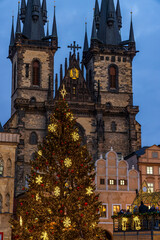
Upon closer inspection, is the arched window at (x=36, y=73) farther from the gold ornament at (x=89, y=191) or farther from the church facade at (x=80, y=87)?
the gold ornament at (x=89, y=191)

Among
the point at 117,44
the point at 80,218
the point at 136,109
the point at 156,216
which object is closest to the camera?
the point at 80,218

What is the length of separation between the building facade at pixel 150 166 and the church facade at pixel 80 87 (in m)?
11.4

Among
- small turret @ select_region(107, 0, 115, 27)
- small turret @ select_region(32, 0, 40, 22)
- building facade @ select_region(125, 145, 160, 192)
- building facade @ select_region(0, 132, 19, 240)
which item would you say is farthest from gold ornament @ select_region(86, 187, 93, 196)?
small turret @ select_region(107, 0, 115, 27)

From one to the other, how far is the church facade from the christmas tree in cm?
3539

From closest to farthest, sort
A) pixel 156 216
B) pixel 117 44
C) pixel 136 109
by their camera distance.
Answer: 1. pixel 156 216
2. pixel 136 109
3. pixel 117 44

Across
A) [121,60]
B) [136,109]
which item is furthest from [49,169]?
[121,60]

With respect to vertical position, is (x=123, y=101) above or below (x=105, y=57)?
below

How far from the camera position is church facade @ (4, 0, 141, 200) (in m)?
64.9

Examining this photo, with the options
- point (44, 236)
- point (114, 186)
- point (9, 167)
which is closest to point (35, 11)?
point (114, 186)

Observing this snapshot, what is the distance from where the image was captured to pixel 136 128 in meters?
70.1

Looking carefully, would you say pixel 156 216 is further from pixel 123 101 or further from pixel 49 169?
pixel 123 101

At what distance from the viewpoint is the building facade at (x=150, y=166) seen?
5266 cm

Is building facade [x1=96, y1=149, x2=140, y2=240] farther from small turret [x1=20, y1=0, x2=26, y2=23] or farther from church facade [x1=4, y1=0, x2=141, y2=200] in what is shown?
small turret [x1=20, y1=0, x2=26, y2=23]

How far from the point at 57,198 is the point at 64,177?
47.0 inches
